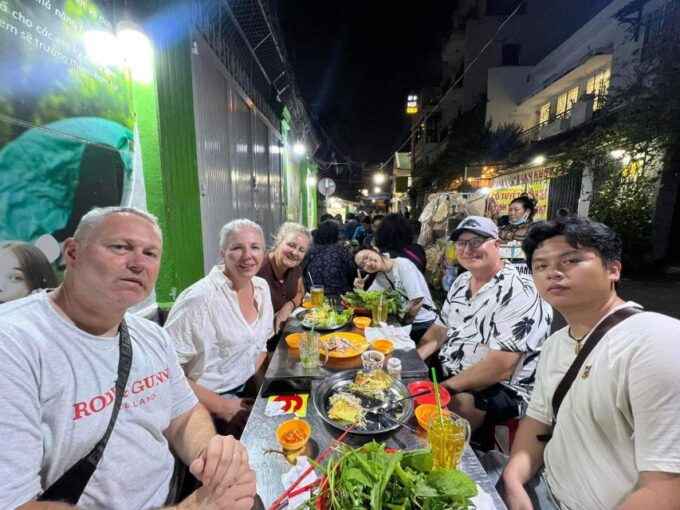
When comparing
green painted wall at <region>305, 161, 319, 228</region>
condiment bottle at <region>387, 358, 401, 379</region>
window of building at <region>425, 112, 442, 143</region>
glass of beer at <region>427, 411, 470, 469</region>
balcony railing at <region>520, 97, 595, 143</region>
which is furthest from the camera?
window of building at <region>425, 112, 442, 143</region>

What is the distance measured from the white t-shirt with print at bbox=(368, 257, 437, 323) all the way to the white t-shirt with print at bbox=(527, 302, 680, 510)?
2.09 meters

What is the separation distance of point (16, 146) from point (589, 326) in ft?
11.4

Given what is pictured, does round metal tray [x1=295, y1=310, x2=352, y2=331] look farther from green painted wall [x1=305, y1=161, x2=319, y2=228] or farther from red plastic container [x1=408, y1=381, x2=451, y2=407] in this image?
green painted wall [x1=305, y1=161, x2=319, y2=228]

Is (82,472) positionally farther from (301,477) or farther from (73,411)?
(301,477)

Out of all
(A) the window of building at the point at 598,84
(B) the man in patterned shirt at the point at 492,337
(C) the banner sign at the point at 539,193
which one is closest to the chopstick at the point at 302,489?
(B) the man in patterned shirt at the point at 492,337

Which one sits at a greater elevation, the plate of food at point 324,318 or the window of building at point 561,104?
the window of building at point 561,104

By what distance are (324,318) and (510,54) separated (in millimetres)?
27600

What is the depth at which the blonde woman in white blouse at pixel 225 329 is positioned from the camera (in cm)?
247

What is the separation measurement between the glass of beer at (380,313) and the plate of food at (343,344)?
407mm

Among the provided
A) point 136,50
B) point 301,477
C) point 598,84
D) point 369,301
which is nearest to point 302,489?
point 301,477

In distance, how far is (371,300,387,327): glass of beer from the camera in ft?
10.5

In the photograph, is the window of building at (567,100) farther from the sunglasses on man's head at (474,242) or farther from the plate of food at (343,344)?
the plate of food at (343,344)

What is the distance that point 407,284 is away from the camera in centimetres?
379

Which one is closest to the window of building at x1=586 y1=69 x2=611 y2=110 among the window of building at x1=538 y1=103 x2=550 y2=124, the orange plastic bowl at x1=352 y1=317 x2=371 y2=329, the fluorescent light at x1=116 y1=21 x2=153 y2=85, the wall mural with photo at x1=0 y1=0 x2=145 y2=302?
the window of building at x1=538 y1=103 x2=550 y2=124
